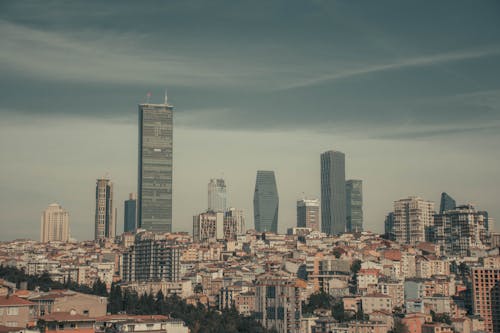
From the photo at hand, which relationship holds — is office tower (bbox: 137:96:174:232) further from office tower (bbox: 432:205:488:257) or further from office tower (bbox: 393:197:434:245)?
office tower (bbox: 432:205:488:257)

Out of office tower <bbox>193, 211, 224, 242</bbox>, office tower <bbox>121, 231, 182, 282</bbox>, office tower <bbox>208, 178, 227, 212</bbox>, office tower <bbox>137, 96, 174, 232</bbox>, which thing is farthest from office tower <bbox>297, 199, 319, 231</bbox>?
office tower <bbox>121, 231, 182, 282</bbox>

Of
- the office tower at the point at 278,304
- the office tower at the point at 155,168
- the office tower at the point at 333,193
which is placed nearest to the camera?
the office tower at the point at 278,304

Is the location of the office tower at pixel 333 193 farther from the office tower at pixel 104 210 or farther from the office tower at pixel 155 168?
the office tower at pixel 104 210

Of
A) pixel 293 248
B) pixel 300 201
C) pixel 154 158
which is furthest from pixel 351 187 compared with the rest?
pixel 293 248

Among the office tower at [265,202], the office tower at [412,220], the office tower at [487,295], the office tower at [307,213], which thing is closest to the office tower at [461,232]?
the office tower at [412,220]

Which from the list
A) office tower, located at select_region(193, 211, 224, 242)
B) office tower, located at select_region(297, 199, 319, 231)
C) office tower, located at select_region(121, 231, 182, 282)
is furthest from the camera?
office tower, located at select_region(297, 199, 319, 231)
